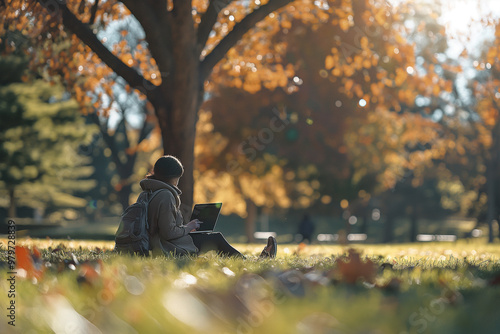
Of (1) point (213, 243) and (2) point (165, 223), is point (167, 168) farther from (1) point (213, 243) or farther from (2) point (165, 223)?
(1) point (213, 243)

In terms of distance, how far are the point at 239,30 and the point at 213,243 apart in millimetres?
3676

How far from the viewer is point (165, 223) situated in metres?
5.97

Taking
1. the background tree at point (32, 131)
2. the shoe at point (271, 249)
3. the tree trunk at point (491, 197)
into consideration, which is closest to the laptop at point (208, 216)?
the shoe at point (271, 249)

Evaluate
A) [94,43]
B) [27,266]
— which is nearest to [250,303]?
A: [27,266]

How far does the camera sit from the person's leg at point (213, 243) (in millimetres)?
6438

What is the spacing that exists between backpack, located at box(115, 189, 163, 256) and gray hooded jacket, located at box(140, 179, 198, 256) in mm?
65

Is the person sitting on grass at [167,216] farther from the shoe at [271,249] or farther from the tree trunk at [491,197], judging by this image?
the tree trunk at [491,197]

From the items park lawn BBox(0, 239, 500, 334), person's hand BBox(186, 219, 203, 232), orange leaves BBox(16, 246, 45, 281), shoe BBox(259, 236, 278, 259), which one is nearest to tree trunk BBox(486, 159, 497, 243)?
shoe BBox(259, 236, 278, 259)

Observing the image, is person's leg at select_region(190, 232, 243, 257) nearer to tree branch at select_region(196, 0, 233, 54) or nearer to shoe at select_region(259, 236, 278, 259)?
shoe at select_region(259, 236, 278, 259)

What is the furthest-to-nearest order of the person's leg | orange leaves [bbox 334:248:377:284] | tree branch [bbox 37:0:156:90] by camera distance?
tree branch [bbox 37:0:156:90], the person's leg, orange leaves [bbox 334:248:377:284]

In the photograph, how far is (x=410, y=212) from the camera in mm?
47594

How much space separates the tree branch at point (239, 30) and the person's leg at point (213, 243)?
10.1ft

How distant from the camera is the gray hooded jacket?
595cm

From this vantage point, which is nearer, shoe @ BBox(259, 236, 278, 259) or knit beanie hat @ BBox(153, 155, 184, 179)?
knit beanie hat @ BBox(153, 155, 184, 179)
